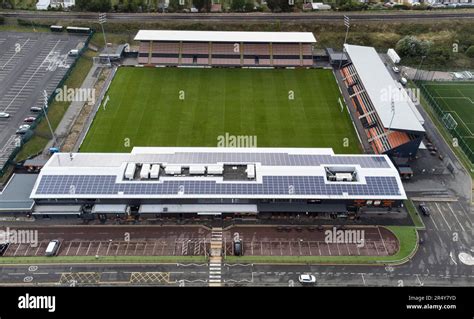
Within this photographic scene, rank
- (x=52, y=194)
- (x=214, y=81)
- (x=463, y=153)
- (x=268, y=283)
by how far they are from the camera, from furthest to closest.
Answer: (x=214, y=81) < (x=463, y=153) < (x=52, y=194) < (x=268, y=283)

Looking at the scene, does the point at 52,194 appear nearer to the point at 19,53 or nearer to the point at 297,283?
the point at 297,283

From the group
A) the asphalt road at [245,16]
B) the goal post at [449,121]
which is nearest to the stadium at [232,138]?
the goal post at [449,121]

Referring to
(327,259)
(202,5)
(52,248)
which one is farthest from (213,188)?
(202,5)

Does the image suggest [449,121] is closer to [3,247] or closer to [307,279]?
[307,279]

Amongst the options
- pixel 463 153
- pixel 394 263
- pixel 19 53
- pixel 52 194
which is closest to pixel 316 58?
pixel 463 153

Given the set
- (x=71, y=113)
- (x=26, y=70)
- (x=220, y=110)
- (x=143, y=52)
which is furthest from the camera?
(x=143, y=52)

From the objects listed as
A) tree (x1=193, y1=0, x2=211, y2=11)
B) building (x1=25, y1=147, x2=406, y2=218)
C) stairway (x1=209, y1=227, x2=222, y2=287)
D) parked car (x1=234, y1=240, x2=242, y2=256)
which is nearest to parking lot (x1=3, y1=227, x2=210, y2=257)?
stairway (x1=209, y1=227, x2=222, y2=287)

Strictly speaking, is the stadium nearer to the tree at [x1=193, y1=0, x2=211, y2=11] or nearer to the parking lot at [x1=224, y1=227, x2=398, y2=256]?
the parking lot at [x1=224, y1=227, x2=398, y2=256]
